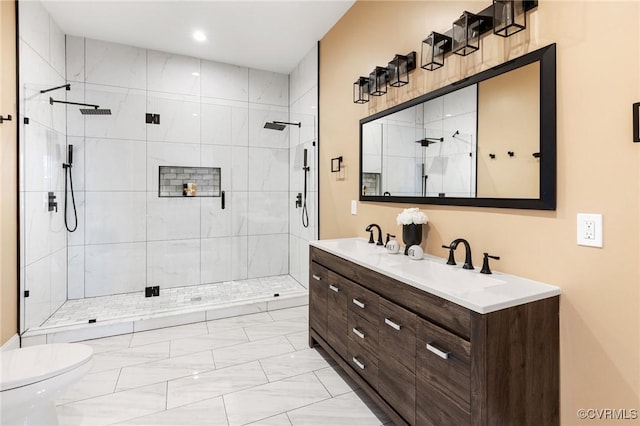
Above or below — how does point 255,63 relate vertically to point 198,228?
above

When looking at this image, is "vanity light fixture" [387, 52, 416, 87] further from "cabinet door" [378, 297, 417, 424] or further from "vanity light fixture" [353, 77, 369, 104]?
"cabinet door" [378, 297, 417, 424]

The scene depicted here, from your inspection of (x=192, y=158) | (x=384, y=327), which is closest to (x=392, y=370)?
(x=384, y=327)

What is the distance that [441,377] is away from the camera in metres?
1.28

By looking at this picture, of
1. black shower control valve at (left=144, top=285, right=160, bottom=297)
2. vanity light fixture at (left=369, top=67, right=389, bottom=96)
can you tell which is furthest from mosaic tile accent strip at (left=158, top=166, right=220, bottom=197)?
vanity light fixture at (left=369, top=67, right=389, bottom=96)

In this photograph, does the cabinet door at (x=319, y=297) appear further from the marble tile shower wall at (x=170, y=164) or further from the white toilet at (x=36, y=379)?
the marble tile shower wall at (x=170, y=164)

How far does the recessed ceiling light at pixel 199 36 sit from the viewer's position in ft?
10.7

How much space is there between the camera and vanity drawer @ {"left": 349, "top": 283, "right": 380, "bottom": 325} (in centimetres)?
170

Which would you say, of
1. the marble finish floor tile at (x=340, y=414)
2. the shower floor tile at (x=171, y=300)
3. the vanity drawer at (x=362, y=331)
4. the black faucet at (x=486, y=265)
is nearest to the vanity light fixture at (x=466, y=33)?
the black faucet at (x=486, y=265)

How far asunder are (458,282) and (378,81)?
5.24 feet

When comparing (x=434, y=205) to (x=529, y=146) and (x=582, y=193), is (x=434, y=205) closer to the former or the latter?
(x=529, y=146)

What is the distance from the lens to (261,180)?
4.20 m

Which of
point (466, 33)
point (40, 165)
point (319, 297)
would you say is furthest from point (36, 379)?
point (466, 33)

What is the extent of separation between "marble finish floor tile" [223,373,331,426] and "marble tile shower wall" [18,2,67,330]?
76.5 inches

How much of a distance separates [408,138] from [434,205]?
0.51 metres
